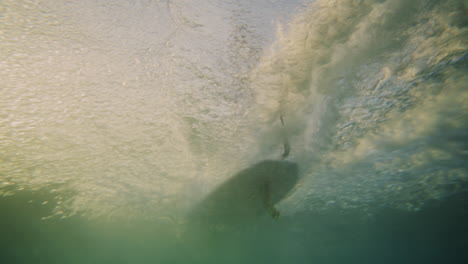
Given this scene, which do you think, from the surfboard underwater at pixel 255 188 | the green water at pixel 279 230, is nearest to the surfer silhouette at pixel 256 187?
the surfboard underwater at pixel 255 188

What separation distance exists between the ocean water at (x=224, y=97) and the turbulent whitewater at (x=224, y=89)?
1.4 inches

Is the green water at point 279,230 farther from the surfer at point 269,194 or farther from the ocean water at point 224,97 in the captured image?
the surfer at point 269,194

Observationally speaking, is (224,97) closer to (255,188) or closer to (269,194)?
(255,188)

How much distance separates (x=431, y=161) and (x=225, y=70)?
12.2 m

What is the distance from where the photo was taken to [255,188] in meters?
10.6

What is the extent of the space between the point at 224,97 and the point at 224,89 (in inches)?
15.0

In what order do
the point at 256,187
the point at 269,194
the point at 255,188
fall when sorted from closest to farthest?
the point at 256,187 → the point at 255,188 → the point at 269,194

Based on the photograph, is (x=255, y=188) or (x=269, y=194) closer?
(x=255, y=188)

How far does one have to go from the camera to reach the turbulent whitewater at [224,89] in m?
4.34

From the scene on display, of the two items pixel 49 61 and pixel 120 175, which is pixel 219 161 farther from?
pixel 49 61

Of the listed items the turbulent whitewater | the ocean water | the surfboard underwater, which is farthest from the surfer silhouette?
the turbulent whitewater

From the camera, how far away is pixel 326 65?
567 cm

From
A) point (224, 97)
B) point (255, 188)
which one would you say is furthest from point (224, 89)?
point (255, 188)

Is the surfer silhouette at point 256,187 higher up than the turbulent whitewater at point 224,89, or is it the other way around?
the turbulent whitewater at point 224,89
